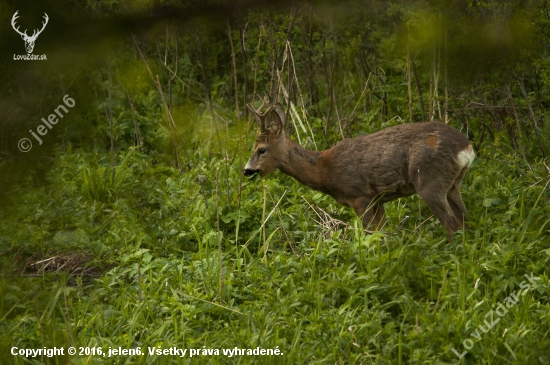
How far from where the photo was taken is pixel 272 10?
1.35 metres

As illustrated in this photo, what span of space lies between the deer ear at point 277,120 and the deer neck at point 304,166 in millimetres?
179

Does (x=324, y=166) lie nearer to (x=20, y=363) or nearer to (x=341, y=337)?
(x=341, y=337)

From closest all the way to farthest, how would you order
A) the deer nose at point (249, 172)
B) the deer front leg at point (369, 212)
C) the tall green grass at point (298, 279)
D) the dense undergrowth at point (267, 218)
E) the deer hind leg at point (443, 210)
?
the dense undergrowth at point (267, 218), the tall green grass at point (298, 279), the deer hind leg at point (443, 210), the deer front leg at point (369, 212), the deer nose at point (249, 172)

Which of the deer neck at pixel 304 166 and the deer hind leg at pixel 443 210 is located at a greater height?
the deer neck at pixel 304 166

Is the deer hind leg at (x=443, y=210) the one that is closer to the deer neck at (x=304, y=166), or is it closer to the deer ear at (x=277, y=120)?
the deer neck at (x=304, y=166)

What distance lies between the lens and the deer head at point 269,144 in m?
7.40

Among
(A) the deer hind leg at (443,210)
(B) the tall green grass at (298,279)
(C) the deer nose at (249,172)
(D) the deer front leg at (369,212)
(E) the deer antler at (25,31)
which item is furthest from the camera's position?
(C) the deer nose at (249,172)

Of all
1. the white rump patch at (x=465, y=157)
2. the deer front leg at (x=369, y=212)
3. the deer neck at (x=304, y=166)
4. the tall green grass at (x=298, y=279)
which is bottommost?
the deer front leg at (x=369, y=212)

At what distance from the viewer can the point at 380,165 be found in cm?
698

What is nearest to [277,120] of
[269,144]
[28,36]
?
[269,144]

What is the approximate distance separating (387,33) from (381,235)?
485cm

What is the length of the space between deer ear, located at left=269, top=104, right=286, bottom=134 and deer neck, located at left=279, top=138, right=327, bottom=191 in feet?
0.59

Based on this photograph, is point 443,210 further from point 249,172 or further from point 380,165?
point 249,172

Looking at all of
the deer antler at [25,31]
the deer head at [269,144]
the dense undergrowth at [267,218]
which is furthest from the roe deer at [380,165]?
the deer antler at [25,31]
